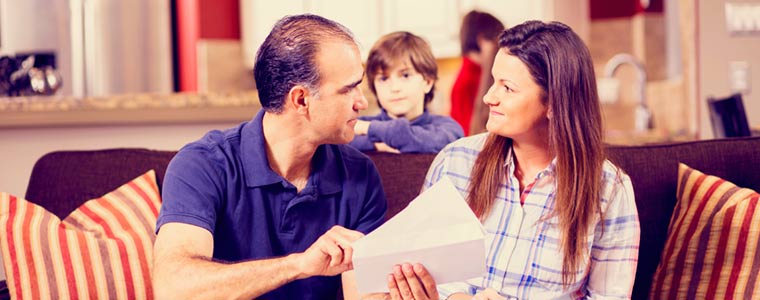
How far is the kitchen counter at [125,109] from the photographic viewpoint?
3.13 m

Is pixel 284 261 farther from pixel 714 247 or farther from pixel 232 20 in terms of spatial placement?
pixel 232 20

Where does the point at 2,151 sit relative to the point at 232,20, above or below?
below

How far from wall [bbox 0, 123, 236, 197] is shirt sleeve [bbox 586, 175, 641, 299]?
1.83 m

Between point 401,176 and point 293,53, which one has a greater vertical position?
point 293,53

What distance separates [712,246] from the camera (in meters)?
1.94

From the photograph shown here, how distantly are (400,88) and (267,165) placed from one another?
0.73 m

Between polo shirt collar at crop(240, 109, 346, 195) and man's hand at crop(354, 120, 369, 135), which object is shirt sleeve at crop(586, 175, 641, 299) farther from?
man's hand at crop(354, 120, 369, 135)

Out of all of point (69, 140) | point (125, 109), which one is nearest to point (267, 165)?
point (125, 109)

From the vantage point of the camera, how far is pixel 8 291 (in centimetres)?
212

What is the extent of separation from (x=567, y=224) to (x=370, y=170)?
428 millimetres

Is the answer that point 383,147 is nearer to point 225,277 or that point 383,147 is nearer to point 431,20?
point 225,277

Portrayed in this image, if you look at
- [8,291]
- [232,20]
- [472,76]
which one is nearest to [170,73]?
[232,20]

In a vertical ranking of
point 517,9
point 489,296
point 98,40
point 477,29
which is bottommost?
point 489,296

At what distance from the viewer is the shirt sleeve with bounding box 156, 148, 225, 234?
1.65 metres
